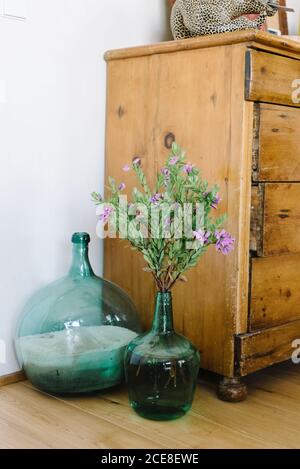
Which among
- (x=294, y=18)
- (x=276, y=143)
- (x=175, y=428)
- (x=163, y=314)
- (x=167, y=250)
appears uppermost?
(x=294, y=18)

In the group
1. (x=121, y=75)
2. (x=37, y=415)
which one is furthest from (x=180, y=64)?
(x=37, y=415)

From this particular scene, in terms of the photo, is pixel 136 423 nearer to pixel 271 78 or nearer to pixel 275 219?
pixel 275 219

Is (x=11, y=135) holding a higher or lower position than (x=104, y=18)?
lower

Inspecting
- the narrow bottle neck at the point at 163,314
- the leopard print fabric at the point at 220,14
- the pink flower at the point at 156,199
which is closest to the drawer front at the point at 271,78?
the leopard print fabric at the point at 220,14

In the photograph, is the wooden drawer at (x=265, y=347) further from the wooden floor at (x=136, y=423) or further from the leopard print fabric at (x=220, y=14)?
the leopard print fabric at (x=220, y=14)

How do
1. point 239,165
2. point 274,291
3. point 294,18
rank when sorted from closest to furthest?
1. point 239,165
2. point 274,291
3. point 294,18

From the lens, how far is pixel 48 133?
162 cm

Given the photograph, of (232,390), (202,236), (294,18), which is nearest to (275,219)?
(202,236)

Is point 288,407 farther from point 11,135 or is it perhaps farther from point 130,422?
point 11,135

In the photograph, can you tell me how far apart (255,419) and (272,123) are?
0.64m

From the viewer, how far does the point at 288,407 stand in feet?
4.90

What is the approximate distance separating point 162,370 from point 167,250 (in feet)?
0.79

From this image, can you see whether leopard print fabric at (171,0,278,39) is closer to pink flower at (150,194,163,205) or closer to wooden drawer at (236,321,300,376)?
pink flower at (150,194,163,205)

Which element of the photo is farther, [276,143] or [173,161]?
[276,143]
